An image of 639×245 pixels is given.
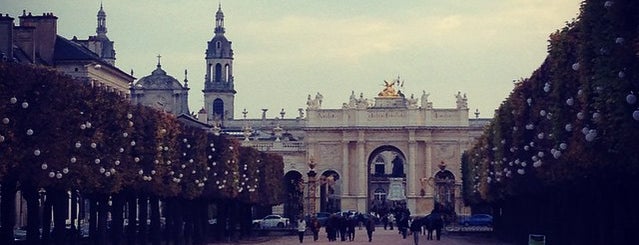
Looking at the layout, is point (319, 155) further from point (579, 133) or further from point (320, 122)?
point (579, 133)

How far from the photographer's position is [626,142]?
132ft

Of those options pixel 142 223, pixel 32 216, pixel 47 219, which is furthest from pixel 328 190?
pixel 32 216

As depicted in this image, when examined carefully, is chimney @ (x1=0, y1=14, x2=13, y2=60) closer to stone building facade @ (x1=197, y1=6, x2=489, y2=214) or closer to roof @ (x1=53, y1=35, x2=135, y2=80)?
roof @ (x1=53, y1=35, x2=135, y2=80)

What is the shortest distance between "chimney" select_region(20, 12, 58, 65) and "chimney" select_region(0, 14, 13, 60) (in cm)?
1030

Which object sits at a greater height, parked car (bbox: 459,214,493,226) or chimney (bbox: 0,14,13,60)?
chimney (bbox: 0,14,13,60)

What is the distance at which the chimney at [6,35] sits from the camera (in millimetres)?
82875

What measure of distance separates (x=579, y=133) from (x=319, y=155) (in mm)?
136477

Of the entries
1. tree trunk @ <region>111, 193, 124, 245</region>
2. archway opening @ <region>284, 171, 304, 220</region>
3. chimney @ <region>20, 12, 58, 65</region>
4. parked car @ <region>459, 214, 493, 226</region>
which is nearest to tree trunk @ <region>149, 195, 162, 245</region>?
tree trunk @ <region>111, 193, 124, 245</region>

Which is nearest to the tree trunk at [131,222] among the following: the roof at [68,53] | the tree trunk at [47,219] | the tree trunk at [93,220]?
the tree trunk at [93,220]

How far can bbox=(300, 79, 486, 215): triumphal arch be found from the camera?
183 metres

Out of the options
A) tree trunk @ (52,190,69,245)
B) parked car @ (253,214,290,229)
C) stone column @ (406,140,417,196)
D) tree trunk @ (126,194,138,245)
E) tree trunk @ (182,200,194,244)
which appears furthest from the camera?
stone column @ (406,140,417,196)

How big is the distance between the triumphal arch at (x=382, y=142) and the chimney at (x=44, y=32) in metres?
85.1

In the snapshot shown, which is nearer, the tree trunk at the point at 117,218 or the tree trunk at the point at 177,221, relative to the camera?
the tree trunk at the point at 117,218

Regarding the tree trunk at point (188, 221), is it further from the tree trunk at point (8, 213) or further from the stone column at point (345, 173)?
the stone column at point (345, 173)
